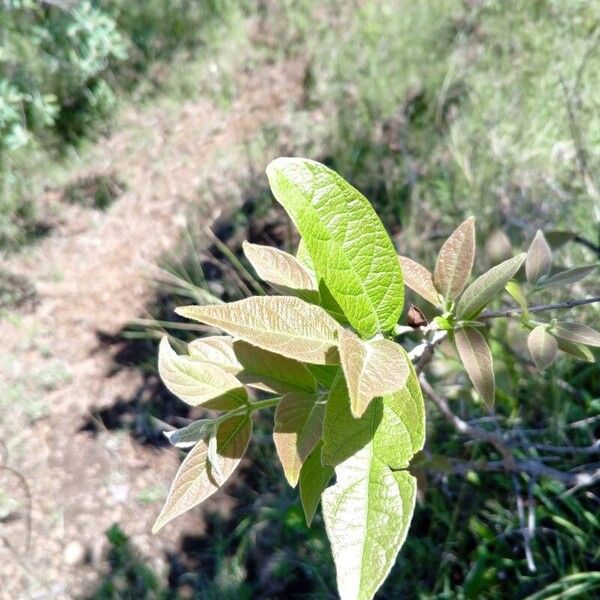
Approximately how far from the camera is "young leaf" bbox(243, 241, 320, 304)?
80 centimetres

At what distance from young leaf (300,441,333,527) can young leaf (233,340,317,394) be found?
0.27ft

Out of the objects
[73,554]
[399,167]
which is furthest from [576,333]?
[73,554]

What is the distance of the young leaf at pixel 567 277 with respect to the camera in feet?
3.26

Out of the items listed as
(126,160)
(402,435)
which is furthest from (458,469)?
(126,160)

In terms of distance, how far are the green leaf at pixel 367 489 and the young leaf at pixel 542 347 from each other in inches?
10.8

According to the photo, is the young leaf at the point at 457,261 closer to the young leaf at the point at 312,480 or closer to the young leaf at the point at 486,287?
the young leaf at the point at 486,287

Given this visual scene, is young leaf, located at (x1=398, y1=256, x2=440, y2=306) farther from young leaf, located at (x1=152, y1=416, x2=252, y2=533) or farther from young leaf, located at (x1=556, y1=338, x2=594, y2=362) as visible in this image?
young leaf, located at (x1=152, y1=416, x2=252, y2=533)

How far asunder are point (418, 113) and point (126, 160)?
169cm

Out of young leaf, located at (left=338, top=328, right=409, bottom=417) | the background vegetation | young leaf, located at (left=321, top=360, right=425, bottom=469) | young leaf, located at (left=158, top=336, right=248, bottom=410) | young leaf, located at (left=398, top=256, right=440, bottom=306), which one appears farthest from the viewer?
the background vegetation

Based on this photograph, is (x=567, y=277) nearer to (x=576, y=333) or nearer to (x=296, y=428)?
(x=576, y=333)

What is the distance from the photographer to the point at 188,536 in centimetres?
237

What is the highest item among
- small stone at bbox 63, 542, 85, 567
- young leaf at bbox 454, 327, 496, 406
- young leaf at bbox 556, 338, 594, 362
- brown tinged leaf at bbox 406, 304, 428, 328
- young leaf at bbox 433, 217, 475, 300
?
young leaf at bbox 433, 217, 475, 300

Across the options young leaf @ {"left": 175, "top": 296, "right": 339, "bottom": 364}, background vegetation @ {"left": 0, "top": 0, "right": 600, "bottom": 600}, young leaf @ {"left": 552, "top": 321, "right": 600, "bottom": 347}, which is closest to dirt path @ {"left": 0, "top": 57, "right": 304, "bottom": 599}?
background vegetation @ {"left": 0, "top": 0, "right": 600, "bottom": 600}

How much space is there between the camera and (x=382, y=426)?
2.29ft
